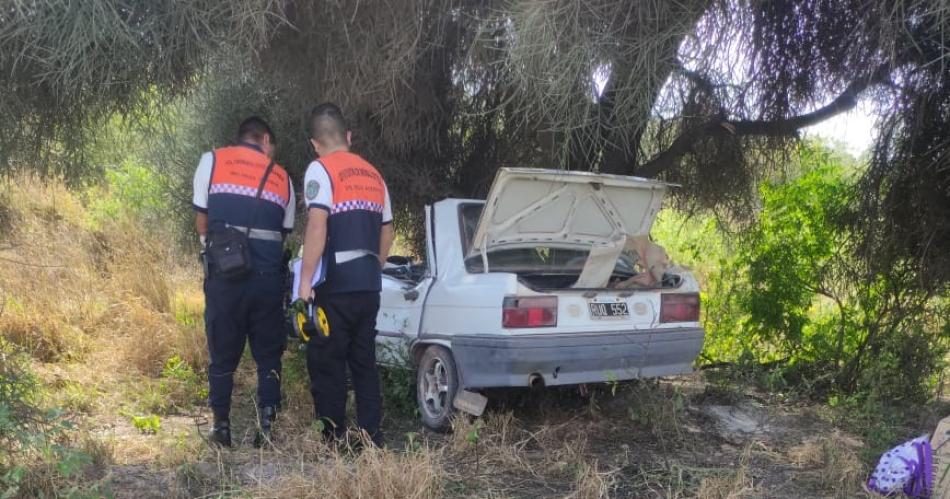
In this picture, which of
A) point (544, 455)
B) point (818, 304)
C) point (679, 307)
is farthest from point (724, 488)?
point (818, 304)

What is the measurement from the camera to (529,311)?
487cm

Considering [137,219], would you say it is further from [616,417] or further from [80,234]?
[616,417]

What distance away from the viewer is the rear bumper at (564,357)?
15.8 ft

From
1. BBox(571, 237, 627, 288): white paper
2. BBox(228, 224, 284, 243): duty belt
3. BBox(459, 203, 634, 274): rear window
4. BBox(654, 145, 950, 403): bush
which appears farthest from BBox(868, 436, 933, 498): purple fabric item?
BBox(228, 224, 284, 243): duty belt

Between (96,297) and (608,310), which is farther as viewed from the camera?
(96,297)

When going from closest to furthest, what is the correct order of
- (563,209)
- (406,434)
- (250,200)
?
1. (250,200)
2. (406,434)
3. (563,209)

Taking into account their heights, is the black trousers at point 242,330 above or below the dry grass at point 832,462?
above

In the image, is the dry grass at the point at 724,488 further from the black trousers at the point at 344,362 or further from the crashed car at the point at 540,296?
the black trousers at the point at 344,362

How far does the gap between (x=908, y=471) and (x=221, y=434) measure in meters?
3.72

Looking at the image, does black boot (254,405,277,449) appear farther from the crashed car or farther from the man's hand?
the crashed car

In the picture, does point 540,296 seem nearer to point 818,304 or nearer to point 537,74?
point 537,74

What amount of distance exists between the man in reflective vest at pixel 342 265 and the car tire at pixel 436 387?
1.77 ft

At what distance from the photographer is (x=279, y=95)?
7.32 meters

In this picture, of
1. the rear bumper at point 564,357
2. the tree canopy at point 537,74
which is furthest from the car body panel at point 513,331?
the tree canopy at point 537,74
